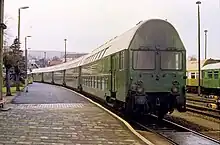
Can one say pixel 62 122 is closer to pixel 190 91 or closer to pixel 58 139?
pixel 58 139

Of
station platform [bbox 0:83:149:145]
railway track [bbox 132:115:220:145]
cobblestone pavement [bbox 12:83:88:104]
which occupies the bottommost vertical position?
railway track [bbox 132:115:220:145]

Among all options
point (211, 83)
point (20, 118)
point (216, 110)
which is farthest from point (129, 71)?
point (211, 83)

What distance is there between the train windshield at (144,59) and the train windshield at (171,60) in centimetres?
36

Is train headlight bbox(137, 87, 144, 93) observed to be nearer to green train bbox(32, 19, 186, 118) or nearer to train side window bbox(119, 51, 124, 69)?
green train bbox(32, 19, 186, 118)

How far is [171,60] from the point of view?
54.7ft

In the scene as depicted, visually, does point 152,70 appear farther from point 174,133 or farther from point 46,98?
point 46,98

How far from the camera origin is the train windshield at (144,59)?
16233 millimetres

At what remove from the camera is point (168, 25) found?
1697 centimetres

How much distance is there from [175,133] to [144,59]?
3238mm

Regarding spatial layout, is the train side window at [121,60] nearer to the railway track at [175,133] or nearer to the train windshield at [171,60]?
the train windshield at [171,60]

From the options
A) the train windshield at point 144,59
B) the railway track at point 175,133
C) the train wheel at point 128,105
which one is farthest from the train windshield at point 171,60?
the railway track at point 175,133

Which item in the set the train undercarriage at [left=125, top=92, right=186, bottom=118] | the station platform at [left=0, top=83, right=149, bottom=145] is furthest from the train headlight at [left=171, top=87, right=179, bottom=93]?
the station platform at [left=0, top=83, right=149, bottom=145]

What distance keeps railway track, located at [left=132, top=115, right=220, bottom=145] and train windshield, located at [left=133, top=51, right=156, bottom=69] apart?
220 centimetres

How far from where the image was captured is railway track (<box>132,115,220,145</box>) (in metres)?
13.0
